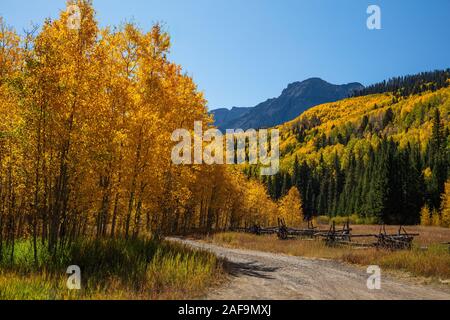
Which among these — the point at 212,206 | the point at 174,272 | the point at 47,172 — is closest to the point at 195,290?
the point at 174,272

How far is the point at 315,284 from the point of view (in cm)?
1202

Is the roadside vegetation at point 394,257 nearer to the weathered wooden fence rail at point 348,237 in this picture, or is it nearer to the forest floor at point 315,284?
the forest floor at point 315,284

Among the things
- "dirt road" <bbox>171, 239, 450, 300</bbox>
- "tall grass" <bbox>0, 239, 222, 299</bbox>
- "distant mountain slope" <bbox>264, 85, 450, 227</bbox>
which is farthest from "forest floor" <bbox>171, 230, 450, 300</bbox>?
"distant mountain slope" <bbox>264, 85, 450, 227</bbox>

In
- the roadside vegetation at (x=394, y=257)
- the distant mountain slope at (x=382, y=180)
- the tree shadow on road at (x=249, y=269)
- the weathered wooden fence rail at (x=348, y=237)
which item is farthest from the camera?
the distant mountain slope at (x=382, y=180)

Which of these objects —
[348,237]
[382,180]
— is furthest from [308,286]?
[382,180]

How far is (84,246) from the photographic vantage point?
13852mm

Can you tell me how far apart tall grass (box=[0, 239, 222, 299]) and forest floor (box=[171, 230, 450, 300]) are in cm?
100

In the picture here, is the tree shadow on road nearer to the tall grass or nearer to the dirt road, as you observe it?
the dirt road

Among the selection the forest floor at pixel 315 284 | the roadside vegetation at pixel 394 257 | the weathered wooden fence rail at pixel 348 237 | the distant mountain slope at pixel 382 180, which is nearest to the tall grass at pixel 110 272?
the forest floor at pixel 315 284

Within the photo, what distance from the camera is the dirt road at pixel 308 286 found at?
1009 centimetres

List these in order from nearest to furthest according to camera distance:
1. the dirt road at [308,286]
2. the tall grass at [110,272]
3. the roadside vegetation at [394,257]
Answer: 1. the tall grass at [110,272]
2. the dirt road at [308,286]
3. the roadside vegetation at [394,257]
